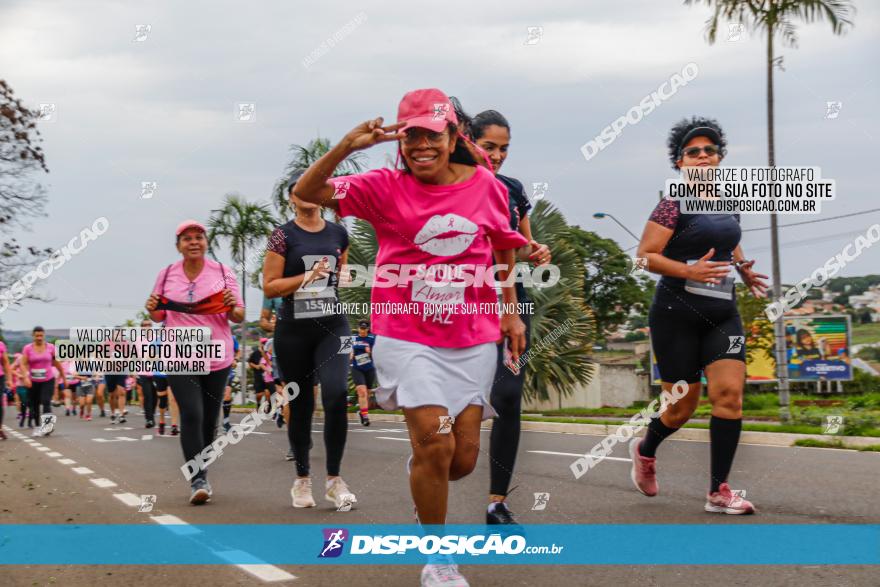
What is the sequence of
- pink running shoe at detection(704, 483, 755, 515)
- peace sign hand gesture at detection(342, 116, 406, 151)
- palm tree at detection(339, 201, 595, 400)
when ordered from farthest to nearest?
1. palm tree at detection(339, 201, 595, 400)
2. pink running shoe at detection(704, 483, 755, 515)
3. peace sign hand gesture at detection(342, 116, 406, 151)

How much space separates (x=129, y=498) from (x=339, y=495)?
1.94 meters

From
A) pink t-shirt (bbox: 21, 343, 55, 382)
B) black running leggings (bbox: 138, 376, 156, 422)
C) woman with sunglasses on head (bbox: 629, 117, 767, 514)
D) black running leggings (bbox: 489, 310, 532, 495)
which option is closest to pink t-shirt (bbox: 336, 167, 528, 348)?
black running leggings (bbox: 489, 310, 532, 495)

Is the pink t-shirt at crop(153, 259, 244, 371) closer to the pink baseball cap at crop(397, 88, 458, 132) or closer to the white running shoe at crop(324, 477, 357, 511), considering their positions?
the white running shoe at crop(324, 477, 357, 511)

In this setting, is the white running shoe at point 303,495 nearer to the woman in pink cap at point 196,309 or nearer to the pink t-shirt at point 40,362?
the woman in pink cap at point 196,309

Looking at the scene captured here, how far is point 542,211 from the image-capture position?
60.8 feet

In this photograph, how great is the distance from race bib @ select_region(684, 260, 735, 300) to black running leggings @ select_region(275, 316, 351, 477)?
223 cm

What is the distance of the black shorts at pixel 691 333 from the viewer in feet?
17.8

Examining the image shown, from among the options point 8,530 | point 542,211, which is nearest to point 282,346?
point 8,530

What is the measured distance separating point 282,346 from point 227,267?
3.61 feet

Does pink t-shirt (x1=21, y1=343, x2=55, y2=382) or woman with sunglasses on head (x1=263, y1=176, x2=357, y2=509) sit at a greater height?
woman with sunglasses on head (x1=263, y1=176, x2=357, y2=509)

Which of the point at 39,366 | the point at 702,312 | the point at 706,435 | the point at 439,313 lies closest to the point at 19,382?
the point at 39,366

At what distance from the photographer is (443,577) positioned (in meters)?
3.56

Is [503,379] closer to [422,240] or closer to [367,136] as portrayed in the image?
[422,240]

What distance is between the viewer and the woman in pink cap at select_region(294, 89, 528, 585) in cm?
365
